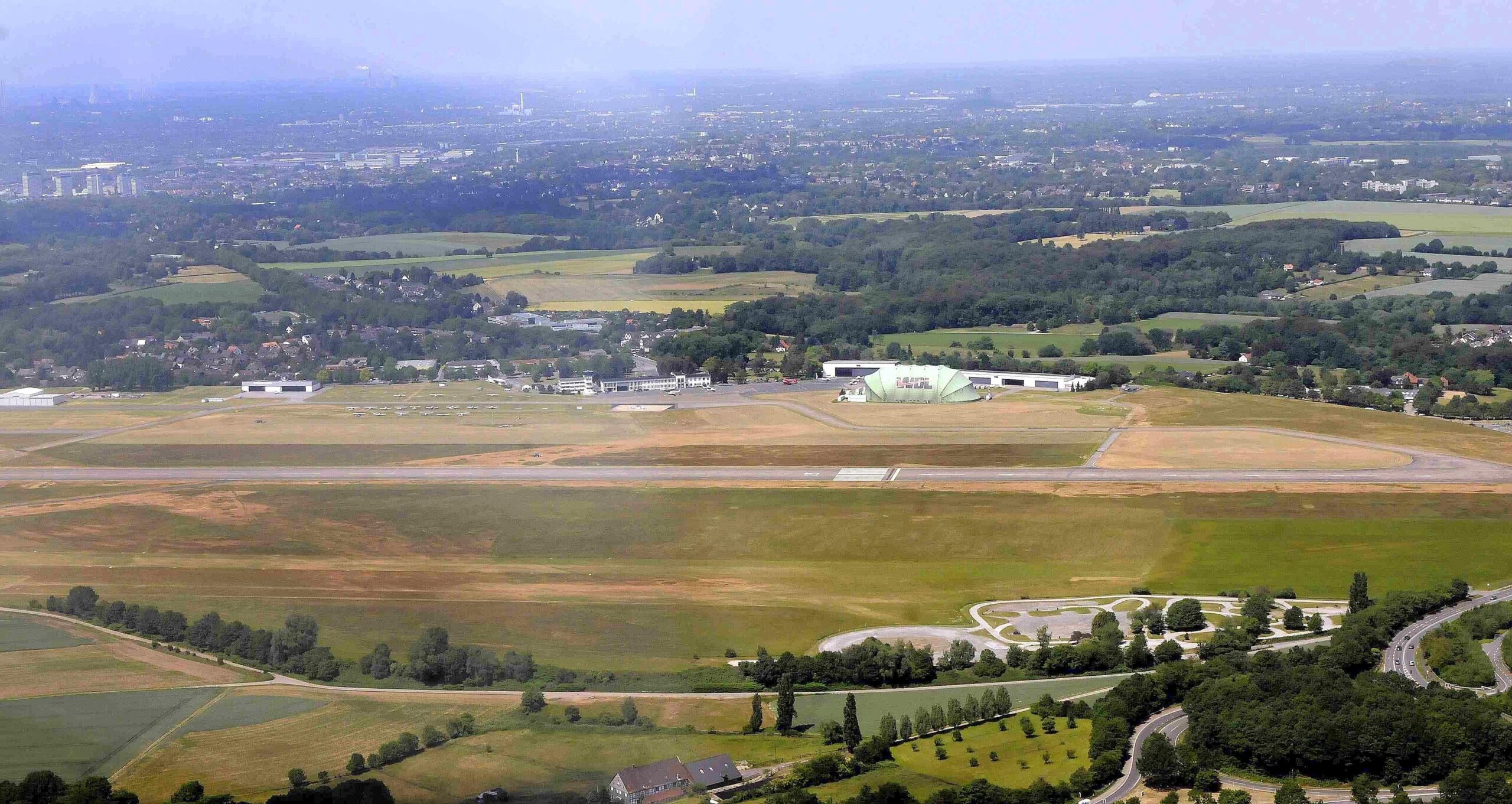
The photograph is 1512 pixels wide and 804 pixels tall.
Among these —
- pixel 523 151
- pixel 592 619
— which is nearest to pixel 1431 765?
pixel 592 619

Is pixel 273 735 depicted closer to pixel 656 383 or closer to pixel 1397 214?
pixel 656 383

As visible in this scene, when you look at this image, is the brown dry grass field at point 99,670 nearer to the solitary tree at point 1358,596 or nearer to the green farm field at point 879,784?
the green farm field at point 879,784

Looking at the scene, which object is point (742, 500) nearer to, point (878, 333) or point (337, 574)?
point (337, 574)

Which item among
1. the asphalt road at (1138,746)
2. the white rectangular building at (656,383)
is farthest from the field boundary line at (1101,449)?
the asphalt road at (1138,746)

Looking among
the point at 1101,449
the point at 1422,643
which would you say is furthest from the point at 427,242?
the point at 1422,643

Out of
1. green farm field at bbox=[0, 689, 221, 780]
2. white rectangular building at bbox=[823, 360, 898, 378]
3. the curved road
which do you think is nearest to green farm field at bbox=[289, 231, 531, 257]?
white rectangular building at bbox=[823, 360, 898, 378]

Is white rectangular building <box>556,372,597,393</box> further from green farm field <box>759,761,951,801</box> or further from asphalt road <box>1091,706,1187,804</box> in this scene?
green farm field <box>759,761,951,801</box>
